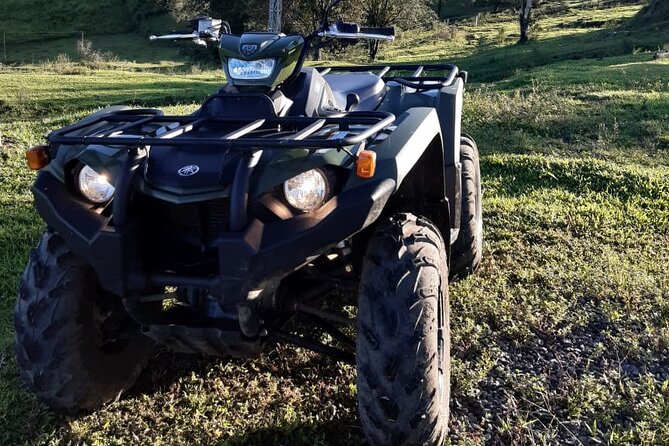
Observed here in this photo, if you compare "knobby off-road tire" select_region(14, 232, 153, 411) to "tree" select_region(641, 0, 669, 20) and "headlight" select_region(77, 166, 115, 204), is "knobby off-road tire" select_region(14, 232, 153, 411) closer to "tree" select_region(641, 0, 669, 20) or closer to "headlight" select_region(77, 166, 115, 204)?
"headlight" select_region(77, 166, 115, 204)

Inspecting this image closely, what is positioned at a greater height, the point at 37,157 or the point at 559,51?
the point at 37,157

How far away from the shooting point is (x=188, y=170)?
7.63 ft

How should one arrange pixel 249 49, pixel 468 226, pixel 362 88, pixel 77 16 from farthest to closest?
1. pixel 77 16
2. pixel 468 226
3. pixel 362 88
4. pixel 249 49

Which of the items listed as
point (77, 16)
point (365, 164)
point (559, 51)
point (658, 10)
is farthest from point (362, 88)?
point (77, 16)

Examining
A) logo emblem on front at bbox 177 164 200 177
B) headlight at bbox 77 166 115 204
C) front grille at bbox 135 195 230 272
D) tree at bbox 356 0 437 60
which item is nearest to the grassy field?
front grille at bbox 135 195 230 272

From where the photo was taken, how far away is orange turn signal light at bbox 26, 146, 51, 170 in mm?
2469

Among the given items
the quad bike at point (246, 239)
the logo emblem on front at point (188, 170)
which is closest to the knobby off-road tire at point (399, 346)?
the quad bike at point (246, 239)

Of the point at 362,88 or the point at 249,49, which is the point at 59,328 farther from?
the point at 362,88

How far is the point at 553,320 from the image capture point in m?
3.63

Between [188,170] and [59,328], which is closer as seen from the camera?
[188,170]

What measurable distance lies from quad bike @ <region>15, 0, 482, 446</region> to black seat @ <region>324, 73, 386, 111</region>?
50 centimetres

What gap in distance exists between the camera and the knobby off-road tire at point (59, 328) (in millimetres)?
2607

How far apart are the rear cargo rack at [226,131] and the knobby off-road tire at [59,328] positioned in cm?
51

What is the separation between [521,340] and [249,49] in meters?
1.98
